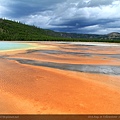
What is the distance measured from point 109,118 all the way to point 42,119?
1196 millimetres

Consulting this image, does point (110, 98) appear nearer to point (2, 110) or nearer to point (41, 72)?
point (2, 110)

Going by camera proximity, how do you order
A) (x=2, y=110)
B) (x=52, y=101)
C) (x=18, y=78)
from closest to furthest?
(x=2, y=110) → (x=52, y=101) → (x=18, y=78)

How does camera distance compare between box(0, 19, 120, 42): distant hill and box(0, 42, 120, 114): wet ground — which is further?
box(0, 19, 120, 42): distant hill

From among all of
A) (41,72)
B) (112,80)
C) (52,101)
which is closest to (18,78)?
(41,72)

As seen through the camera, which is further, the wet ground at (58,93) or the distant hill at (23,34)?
the distant hill at (23,34)

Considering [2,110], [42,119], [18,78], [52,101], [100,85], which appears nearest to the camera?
[42,119]

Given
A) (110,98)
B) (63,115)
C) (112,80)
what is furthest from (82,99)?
(112,80)

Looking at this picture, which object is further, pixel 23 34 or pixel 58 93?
pixel 23 34

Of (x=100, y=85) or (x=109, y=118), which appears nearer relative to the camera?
(x=109, y=118)

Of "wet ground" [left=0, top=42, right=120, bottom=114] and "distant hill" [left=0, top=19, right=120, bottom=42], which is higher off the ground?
"distant hill" [left=0, top=19, right=120, bottom=42]

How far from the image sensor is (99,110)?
13.9 feet

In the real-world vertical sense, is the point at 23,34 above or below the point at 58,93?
above

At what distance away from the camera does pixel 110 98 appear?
5031 mm

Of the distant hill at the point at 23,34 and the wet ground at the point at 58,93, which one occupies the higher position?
the distant hill at the point at 23,34
